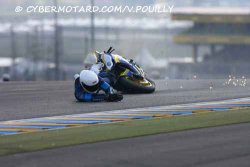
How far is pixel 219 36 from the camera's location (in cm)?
5653

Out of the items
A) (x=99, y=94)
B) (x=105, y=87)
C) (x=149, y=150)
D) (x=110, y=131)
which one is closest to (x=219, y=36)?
(x=99, y=94)

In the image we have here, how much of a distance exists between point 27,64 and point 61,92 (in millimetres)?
17839

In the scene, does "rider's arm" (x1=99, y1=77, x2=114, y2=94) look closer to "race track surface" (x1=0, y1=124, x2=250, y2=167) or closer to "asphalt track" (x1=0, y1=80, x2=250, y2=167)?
"asphalt track" (x1=0, y1=80, x2=250, y2=167)

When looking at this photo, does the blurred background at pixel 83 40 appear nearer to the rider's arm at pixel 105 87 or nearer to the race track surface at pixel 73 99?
the race track surface at pixel 73 99

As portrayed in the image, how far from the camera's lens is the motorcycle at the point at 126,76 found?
22.7m

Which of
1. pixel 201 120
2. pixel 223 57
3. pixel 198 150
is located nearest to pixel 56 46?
pixel 223 57

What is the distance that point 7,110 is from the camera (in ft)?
63.3

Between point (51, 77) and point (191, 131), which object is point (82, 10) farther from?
point (191, 131)

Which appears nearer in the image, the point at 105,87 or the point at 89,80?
the point at 89,80

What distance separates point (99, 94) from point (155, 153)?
9208mm

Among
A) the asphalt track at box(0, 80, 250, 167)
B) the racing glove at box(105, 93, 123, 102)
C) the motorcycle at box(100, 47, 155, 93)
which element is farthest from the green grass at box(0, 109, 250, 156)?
the motorcycle at box(100, 47, 155, 93)

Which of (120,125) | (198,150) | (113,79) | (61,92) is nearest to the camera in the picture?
(198,150)

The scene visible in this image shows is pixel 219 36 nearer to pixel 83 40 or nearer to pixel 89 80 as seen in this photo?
pixel 83 40

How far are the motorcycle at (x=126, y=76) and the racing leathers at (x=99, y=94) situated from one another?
1572 mm
